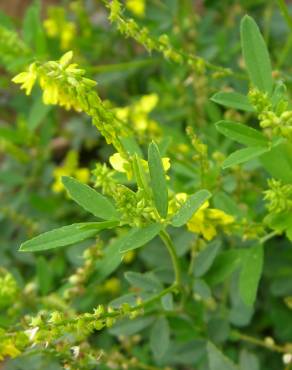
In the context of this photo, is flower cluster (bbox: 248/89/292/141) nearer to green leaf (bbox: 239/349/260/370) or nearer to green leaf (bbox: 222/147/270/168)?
green leaf (bbox: 222/147/270/168)

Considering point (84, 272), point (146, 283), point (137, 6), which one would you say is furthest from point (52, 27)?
point (146, 283)

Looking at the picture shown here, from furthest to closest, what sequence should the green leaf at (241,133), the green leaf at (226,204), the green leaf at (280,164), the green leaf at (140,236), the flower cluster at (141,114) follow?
the flower cluster at (141,114) < the green leaf at (226,204) < the green leaf at (280,164) < the green leaf at (241,133) < the green leaf at (140,236)

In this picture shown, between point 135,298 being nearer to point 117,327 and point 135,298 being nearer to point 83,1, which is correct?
point 117,327

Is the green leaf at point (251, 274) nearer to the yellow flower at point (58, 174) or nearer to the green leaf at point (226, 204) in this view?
the green leaf at point (226, 204)

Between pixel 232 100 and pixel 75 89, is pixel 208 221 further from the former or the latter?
pixel 75 89

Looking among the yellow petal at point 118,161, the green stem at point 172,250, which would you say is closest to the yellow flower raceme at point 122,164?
the yellow petal at point 118,161

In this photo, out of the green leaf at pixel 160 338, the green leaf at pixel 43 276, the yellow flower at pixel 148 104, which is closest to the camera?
the green leaf at pixel 160 338
